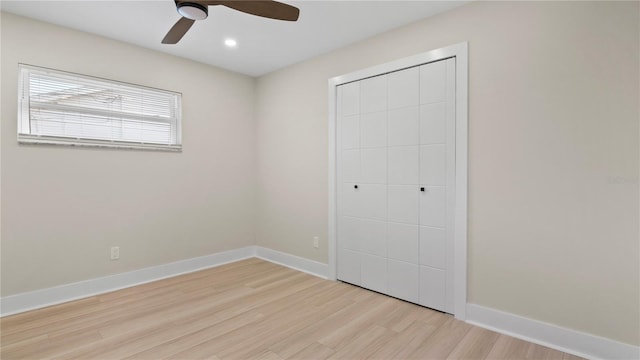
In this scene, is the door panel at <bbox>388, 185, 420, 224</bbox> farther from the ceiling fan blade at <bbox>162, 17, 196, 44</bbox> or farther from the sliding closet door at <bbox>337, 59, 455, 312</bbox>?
the ceiling fan blade at <bbox>162, 17, 196, 44</bbox>

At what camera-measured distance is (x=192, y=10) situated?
1941 mm

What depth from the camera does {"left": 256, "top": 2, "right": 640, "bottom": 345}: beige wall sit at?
185 cm

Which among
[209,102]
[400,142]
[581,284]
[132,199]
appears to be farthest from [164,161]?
[581,284]

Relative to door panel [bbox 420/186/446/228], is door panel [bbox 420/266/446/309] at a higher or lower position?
lower

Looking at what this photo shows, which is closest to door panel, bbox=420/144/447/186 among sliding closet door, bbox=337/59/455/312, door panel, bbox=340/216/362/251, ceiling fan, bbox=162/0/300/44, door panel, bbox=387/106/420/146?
sliding closet door, bbox=337/59/455/312

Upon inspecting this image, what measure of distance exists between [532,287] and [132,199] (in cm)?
372

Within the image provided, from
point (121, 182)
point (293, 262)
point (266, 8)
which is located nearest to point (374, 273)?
point (293, 262)

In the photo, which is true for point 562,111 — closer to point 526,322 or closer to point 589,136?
point 589,136

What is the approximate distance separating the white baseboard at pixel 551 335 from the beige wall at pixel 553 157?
46mm

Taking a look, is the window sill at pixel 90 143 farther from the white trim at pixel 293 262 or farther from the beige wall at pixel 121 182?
the white trim at pixel 293 262

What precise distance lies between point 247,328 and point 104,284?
175 centimetres

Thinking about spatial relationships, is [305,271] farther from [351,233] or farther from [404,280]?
[404,280]

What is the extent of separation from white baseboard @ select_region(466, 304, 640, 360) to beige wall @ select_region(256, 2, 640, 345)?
5cm

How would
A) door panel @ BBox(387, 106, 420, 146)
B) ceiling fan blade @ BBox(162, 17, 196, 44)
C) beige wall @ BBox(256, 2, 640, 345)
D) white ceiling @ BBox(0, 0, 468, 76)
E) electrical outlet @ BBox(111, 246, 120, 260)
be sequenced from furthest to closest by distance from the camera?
electrical outlet @ BBox(111, 246, 120, 260), door panel @ BBox(387, 106, 420, 146), white ceiling @ BBox(0, 0, 468, 76), ceiling fan blade @ BBox(162, 17, 196, 44), beige wall @ BBox(256, 2, 640, 345)
